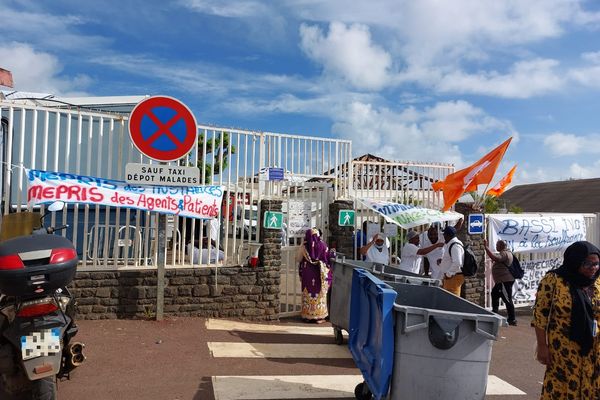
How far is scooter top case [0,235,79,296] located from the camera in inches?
141

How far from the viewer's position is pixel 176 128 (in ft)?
22.6

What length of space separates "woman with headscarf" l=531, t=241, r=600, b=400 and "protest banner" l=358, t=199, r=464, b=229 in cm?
484

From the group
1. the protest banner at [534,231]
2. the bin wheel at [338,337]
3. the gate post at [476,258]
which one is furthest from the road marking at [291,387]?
the protest banner at [534,231]

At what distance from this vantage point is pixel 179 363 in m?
5.77

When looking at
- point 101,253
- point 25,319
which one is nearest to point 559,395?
point 25,319

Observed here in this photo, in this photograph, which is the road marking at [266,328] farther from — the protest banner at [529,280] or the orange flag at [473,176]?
the protest banner at [529,280]

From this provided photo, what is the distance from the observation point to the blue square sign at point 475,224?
1007 cm

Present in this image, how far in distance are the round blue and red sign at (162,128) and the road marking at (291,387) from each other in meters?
3.12

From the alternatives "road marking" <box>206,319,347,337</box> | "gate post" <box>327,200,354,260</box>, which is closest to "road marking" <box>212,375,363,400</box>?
"road marking" <box>206,319,347,337</box>

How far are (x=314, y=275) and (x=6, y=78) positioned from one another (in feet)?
18.9

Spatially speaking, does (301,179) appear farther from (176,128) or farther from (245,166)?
(176,128)

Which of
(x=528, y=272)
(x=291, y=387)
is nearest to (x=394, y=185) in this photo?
(x=528, y=272)

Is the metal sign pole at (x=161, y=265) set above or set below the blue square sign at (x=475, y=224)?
below

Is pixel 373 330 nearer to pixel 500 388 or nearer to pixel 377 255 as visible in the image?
pixel 500 388
